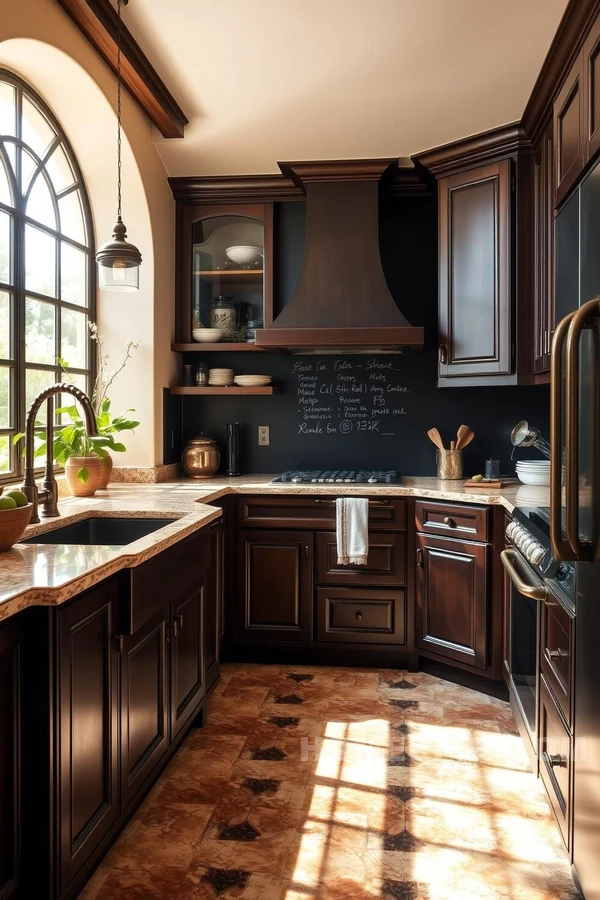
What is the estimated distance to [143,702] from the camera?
207 cm

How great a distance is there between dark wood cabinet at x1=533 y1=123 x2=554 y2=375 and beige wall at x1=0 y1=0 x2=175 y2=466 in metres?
1.85

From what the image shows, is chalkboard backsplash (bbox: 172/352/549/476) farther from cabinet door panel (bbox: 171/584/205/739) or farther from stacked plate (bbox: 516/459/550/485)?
cabinet door panel (bbox: 171/584/205/739)

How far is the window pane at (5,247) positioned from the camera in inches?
106

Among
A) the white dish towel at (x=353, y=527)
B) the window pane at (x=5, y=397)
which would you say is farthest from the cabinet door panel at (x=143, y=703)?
Answer: the white dish towel at (x=353, y=527)

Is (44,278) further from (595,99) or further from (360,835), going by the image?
(360,835)

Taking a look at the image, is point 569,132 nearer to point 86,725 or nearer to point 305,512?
point 305,512

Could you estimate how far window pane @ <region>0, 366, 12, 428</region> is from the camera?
8.81ft

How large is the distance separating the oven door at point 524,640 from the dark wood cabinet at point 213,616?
45.0 inches

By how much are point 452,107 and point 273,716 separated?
2759mm

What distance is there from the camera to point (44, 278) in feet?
10.0

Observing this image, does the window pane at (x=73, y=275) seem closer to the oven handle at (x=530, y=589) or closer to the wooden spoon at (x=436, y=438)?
the wooden spoon at (x=436, y=438)

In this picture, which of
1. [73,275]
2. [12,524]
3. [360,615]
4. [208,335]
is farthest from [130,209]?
[360,615]

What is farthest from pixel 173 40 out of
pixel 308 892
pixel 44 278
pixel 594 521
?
pixel 308 892

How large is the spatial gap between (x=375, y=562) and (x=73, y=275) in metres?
2.01
